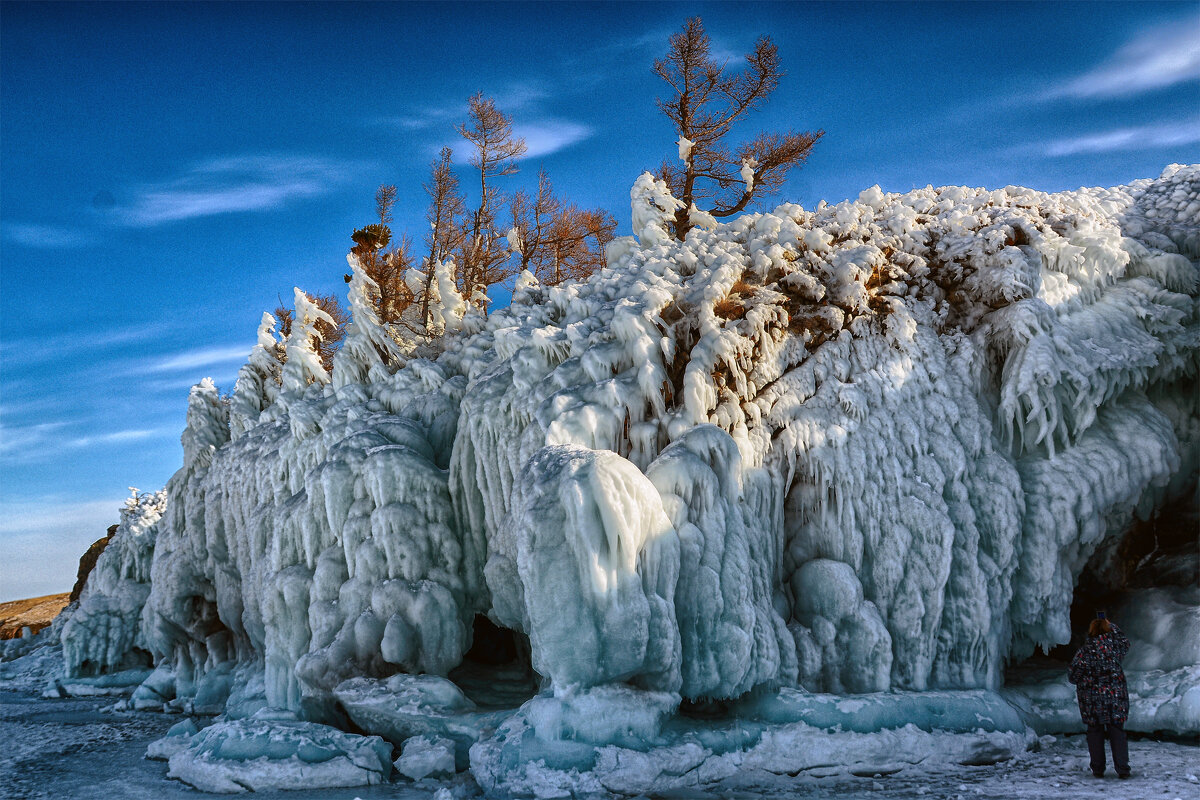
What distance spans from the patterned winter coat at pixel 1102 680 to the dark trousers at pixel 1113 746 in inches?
2.7

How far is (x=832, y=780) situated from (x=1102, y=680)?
3.02m

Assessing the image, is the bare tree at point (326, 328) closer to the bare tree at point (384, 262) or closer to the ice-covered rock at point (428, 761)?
the bare tree at point (384, 262)

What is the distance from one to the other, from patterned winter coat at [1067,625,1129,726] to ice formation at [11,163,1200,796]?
1148 mm

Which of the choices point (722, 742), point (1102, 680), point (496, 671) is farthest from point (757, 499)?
point (496, 671)

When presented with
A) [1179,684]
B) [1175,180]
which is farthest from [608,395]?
[1175,180]

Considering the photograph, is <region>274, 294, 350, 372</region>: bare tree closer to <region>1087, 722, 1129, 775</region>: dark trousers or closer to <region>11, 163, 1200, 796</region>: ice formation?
<region>11, 163, 1200, 796</region>: ice formation

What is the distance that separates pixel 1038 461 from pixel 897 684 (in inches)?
150

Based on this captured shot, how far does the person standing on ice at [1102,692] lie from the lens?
8586mm

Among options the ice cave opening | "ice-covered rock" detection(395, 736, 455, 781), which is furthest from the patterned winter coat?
"ice-covered rock" detection(395, 736, 455, 781)

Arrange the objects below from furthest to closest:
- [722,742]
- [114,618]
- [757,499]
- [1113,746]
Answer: [114,618] → [757,499] → [722,742] → [1113,746]

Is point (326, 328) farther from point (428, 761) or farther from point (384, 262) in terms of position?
point (428, 761)

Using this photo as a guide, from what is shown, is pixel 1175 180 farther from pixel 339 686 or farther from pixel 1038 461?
pixel 339 686

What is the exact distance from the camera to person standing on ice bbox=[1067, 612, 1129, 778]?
859 cm

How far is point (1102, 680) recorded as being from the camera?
8836 mm
